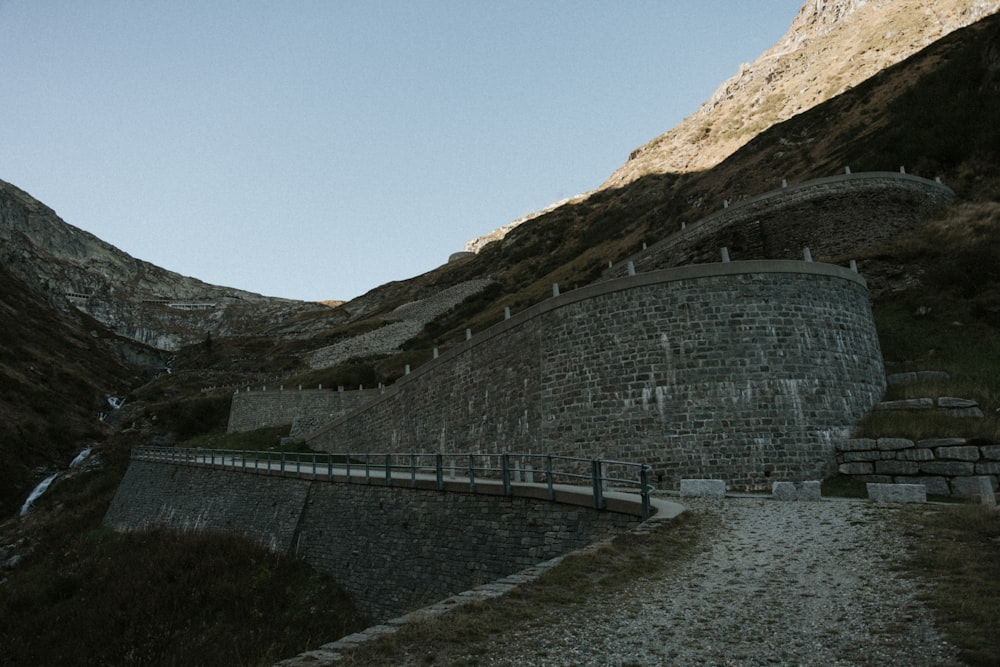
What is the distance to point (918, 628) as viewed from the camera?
5887 mm

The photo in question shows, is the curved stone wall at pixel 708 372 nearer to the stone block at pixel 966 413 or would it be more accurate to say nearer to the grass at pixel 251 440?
the stone block at pixel 966 413

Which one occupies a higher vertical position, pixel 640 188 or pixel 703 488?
pixel 640 188

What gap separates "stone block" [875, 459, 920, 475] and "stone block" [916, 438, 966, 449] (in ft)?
1.65

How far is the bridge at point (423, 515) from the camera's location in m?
12.3

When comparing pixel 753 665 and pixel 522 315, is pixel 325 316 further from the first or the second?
pixel 753 665

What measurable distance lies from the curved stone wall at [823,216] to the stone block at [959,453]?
21.0 m

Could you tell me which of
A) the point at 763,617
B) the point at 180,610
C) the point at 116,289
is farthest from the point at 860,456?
the point at 116,289

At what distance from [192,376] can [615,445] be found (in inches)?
2807

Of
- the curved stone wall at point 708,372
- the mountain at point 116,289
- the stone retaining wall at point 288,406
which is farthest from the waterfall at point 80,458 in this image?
the mountain at point 116,289

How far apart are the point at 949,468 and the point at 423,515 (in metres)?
13.0

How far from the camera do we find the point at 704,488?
14766mm

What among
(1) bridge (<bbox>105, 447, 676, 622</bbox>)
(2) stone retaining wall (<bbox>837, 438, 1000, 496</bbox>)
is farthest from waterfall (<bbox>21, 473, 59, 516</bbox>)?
(2) stone retaining wall (<bbox>837, 438, 1000, 496</bbox>)

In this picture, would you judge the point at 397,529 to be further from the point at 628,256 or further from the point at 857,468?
the point at 628,256

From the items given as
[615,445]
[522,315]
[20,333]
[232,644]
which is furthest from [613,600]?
[20,333]
